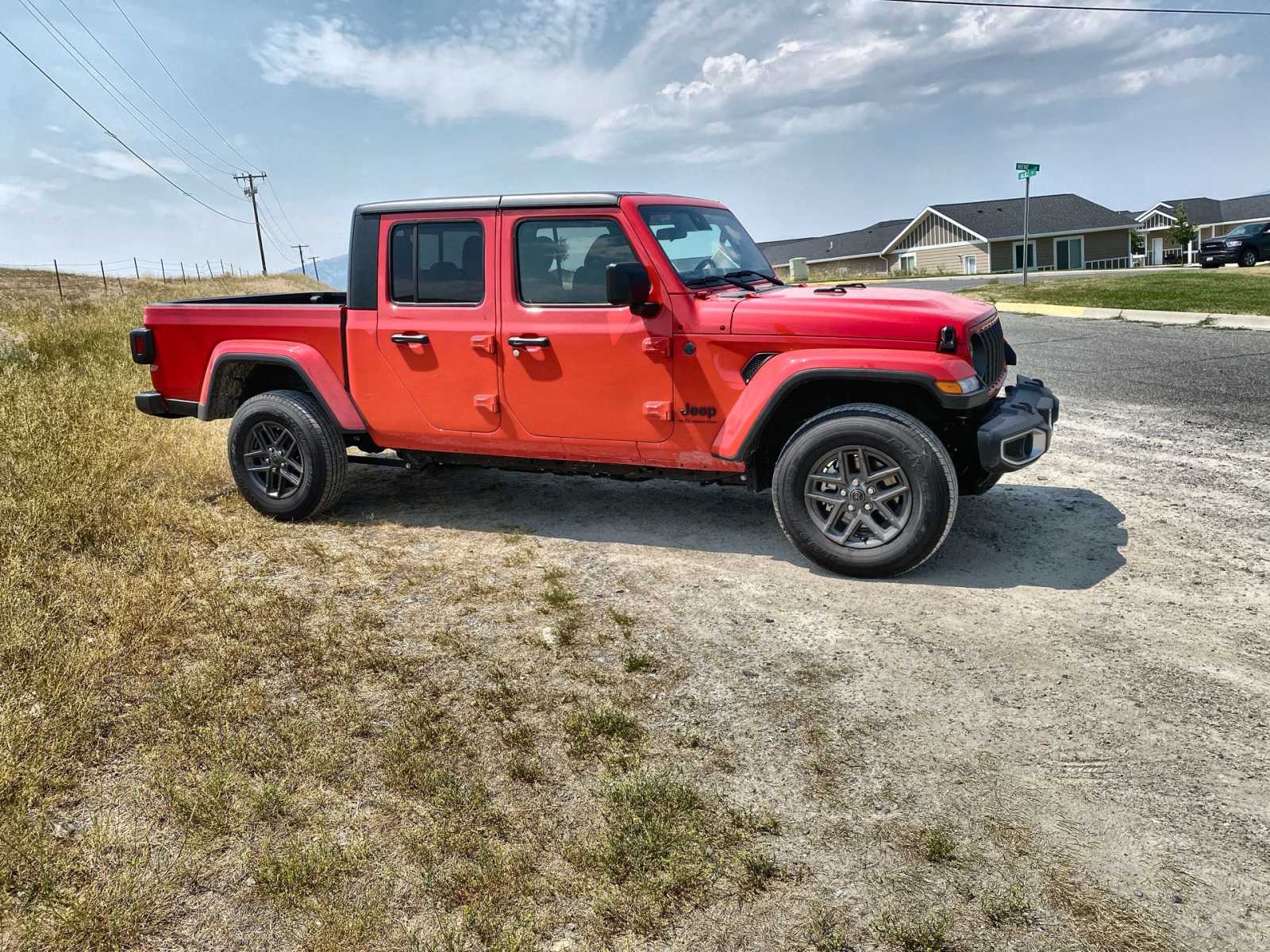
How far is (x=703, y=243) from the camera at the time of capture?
18.4ft

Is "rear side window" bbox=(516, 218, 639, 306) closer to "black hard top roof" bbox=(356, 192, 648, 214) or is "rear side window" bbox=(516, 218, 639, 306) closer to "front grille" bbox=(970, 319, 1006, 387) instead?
"black hard top roof" bbox=(356, 192, 648, 214)

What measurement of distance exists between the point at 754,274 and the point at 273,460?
3.28 m

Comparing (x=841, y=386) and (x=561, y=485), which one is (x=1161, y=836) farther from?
(x=561, y=485)

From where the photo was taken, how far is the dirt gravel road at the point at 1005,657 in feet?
9.72

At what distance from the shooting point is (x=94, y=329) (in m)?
16.0

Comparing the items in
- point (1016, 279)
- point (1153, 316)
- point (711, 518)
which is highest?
point (1016, 279)

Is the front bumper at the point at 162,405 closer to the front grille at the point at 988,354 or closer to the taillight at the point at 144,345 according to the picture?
the taillight at the point at 144,345

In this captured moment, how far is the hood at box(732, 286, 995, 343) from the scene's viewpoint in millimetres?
4742

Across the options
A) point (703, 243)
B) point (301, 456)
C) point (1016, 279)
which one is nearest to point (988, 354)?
point (703, 243)

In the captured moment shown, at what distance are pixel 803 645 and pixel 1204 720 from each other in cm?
152

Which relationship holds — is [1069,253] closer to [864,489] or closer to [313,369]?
[864,489]

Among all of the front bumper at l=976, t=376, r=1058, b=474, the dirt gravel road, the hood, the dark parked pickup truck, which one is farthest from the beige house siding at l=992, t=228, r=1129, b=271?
the hood

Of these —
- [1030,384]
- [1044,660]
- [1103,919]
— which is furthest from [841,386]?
[1103,919]

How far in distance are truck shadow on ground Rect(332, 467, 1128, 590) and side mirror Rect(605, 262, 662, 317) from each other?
60.1 inches
